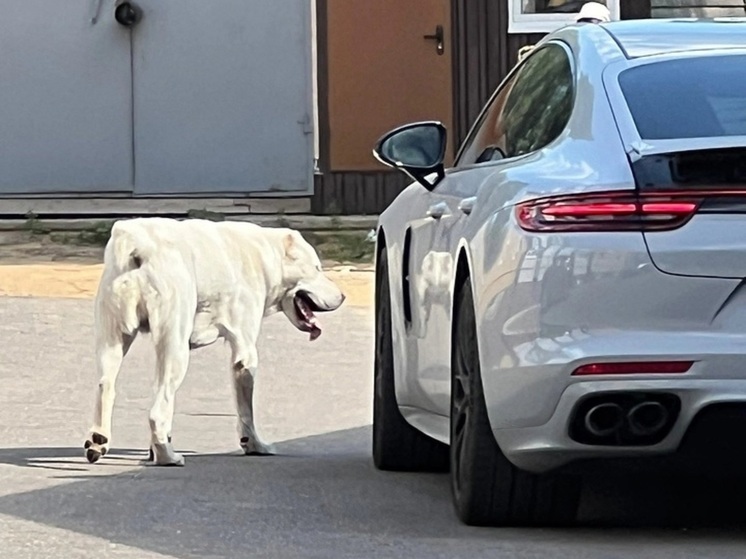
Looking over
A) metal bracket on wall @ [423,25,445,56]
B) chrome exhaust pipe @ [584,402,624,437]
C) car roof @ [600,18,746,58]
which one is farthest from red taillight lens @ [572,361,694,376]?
metal bracket on wall @ [423,25,445,56]

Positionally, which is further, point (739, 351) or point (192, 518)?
point (192, 518)

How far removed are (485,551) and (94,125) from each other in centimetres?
1038

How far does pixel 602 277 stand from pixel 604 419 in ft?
1.23

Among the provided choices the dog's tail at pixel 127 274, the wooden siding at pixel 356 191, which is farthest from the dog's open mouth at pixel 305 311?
the wooden siding at pixel 356 191

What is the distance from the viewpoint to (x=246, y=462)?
7.18m

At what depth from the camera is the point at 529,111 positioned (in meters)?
5.80

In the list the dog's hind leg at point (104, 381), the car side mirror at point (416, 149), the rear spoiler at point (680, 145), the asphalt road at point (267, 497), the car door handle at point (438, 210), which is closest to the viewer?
the rear spoiler at point (680, 145)

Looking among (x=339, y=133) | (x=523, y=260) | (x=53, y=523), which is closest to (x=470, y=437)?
(x=523, y=260)

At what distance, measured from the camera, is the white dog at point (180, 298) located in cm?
691

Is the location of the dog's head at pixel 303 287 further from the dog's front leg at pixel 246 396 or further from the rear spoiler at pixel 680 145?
the rear spoiler at pixel 680 145

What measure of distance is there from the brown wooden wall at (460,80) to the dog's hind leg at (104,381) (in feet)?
25.6

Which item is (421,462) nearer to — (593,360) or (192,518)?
(192,518)

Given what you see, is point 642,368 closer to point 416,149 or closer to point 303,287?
point 416,149

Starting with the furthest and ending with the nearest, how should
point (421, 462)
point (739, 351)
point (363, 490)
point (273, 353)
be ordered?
point (273, 353) < point (421, 462) < point (363, 490) < point (739, 351)
